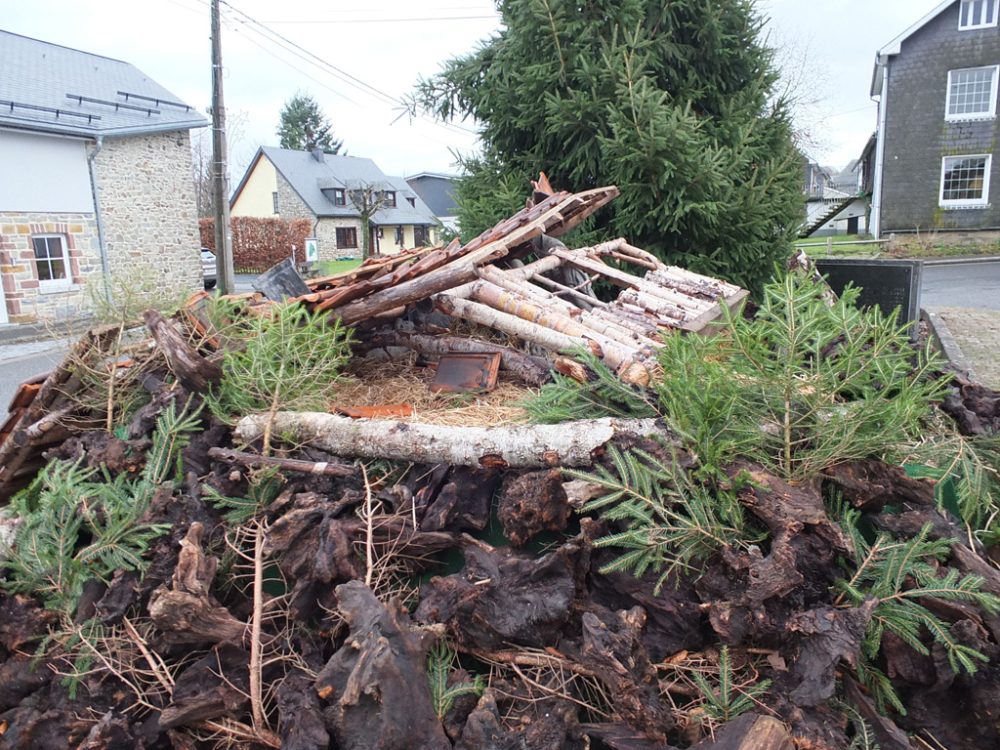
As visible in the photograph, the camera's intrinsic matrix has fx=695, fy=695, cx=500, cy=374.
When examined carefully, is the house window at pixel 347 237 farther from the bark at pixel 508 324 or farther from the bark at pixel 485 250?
the bark at pixel 508 324

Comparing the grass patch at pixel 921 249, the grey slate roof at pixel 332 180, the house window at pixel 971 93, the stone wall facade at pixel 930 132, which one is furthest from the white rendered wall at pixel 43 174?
the house window at pixel 971 93

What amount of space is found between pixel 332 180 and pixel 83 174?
26.3m

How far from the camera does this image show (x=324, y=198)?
41.1m

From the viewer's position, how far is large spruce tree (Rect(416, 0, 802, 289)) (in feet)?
20.0

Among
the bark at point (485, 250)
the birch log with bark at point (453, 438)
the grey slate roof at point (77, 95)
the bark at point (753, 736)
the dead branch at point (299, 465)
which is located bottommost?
the bark at point (753, 736)

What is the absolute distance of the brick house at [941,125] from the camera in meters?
23.6

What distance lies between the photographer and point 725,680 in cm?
212

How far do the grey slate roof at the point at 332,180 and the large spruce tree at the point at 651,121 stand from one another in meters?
32.9

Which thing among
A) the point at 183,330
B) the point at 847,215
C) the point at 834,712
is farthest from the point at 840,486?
the point at 847,215

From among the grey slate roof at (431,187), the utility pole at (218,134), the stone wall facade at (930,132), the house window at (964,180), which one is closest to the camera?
the utility pole at (218,134)

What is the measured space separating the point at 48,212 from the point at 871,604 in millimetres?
18307

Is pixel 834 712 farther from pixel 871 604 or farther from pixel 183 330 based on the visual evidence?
pixel 183 330

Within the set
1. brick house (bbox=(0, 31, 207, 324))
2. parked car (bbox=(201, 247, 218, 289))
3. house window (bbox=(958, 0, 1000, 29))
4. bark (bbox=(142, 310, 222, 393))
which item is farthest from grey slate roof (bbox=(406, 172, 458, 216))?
bark (bbox=(142, 310, 222, 393))

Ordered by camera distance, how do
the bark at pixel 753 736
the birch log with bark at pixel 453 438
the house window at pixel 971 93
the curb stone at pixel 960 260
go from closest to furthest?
the bark at pixel 753 736 → the birch log with bark at pixel 453 438 → the curb stone at pixel 960 260 → the house window at pixel 971 93
